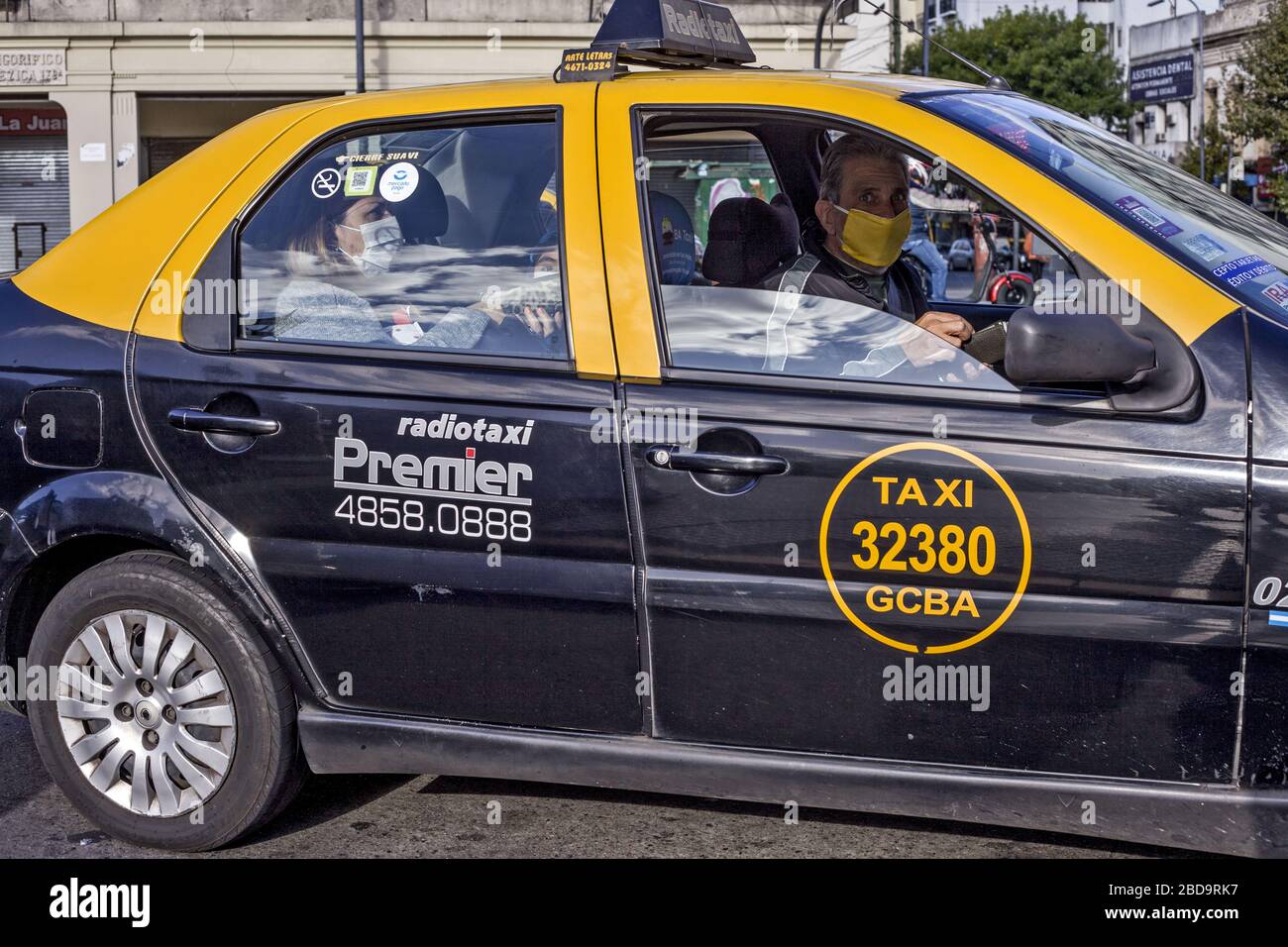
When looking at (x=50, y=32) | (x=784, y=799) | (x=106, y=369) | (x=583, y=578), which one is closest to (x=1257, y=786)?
(x=784, y=799)

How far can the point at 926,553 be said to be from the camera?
2.95m

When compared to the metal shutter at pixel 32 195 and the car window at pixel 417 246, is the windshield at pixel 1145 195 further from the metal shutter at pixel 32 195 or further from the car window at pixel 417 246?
the metal shutter at pixel 32 195

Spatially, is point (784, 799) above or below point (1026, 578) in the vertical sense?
below

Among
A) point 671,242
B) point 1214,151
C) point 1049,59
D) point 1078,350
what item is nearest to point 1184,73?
point 1049,59

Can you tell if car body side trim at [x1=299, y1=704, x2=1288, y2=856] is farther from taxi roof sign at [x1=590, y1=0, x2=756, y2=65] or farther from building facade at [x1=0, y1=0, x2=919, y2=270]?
building facade at [x1=0, y1=0, x2=919, y2=270]

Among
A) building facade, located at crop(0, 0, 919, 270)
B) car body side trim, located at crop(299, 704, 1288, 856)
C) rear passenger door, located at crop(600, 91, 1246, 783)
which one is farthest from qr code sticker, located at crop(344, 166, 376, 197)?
building facade, located at crop(0, 0, 919, 270)

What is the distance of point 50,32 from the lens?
24172mm

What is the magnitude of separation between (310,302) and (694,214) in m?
1.01

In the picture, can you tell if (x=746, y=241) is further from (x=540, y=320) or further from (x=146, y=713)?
(x=146, y=713)

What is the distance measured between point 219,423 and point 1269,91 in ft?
128

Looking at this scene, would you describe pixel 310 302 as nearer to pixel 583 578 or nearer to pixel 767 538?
pixel 583 578

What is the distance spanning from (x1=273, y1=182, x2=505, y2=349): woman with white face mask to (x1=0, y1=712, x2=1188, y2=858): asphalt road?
124 centimetres

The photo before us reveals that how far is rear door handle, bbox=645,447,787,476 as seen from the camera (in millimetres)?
3049

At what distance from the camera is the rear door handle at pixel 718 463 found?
3.05 meters
